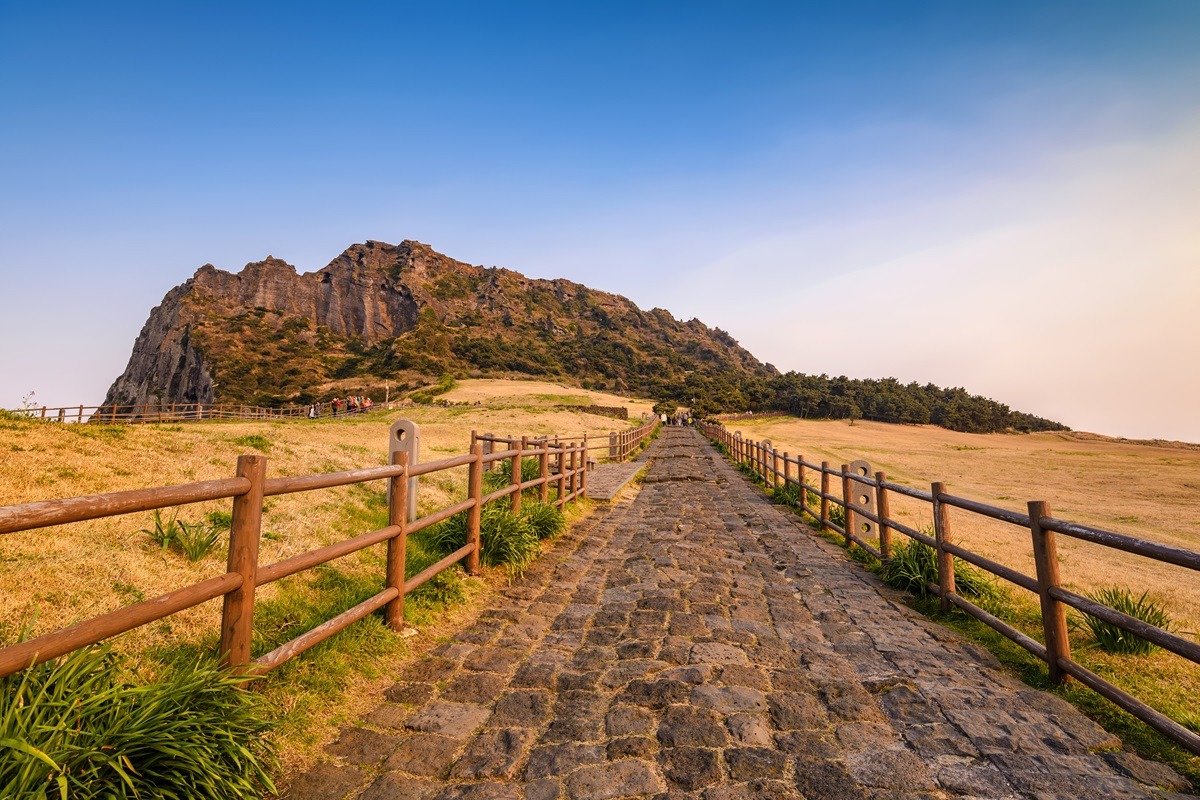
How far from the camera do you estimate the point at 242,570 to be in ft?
9.67

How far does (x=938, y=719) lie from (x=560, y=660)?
8.74ft

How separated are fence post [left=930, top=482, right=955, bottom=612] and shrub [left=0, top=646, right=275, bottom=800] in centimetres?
615

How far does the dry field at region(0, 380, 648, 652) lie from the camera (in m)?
3.94

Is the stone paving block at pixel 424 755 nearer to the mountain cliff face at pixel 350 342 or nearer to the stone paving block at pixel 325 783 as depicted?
the stone paving block at pixel 325 783

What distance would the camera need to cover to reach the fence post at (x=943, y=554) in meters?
5.68

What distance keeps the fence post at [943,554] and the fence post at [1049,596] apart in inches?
56.0

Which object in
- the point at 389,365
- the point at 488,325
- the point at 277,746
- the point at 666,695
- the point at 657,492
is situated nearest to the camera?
the point at 277,746

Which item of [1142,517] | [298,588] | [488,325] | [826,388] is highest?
[488,325]

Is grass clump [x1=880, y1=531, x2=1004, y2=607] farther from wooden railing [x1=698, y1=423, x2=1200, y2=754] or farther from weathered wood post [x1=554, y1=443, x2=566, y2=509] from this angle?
weathered wood post [x1=554, y1=443, x2=566, y2=509]

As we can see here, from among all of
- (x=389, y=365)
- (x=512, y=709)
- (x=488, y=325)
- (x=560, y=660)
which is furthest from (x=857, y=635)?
(x=488, y=325)

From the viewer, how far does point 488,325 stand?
174m

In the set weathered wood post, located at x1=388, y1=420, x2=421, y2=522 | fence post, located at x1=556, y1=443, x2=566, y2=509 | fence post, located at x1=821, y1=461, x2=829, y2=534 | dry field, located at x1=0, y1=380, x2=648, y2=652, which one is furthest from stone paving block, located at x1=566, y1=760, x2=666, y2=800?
fence post, located at x1=821, y1=461, x2=829, y2=534

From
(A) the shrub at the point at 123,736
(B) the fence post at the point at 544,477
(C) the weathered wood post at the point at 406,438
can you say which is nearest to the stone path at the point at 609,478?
(B) the fence post at the point at 544,477

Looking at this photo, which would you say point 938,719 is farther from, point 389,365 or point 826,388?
point 389,365
